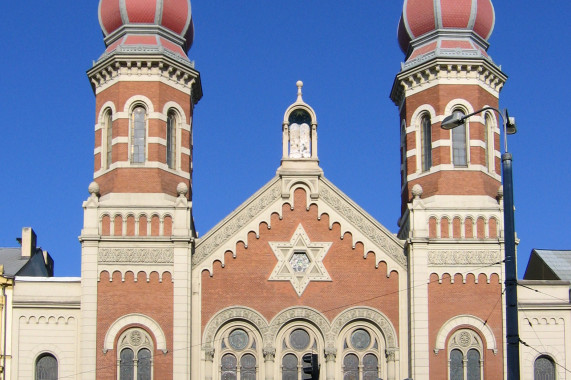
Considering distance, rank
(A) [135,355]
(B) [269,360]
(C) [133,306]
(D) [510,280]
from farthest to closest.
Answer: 1. (B) [269,360]
2. (C) [133,306]
3. (A) [135,355]
4. (D) [510,280]

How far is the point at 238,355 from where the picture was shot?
40281mm

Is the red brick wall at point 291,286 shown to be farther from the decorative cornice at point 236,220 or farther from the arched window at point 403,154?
the arched window at point 403,154

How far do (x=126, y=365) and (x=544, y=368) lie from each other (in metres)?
14.9

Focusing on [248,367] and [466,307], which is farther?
[248,367]

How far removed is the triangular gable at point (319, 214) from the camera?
135ft

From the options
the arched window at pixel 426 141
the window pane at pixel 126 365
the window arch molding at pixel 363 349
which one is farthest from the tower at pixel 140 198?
the arched window at pixel 426 141

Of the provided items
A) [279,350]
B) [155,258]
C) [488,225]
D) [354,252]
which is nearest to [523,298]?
[488,225]

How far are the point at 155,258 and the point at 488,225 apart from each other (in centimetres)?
1203

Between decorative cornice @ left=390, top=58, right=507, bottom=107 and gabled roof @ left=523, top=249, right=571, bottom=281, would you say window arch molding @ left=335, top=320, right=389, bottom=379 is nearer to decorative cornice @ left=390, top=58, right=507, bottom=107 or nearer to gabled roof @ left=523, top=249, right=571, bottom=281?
decorative cornice @ left=390, top=58, right=507, bottom=107

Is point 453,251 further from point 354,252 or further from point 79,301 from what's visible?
point 79,301

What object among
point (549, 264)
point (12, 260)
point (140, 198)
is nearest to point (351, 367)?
point (140, 198)

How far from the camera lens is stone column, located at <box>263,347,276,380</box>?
131 ft

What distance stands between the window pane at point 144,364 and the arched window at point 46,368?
3.14 meters

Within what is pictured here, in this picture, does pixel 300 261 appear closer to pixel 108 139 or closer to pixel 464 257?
pixel 464 257
